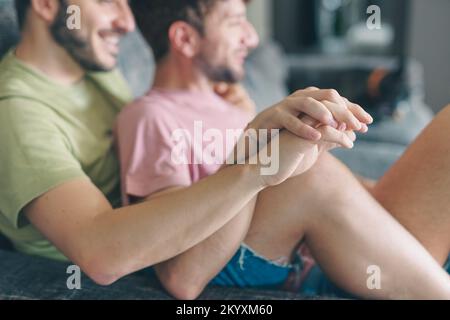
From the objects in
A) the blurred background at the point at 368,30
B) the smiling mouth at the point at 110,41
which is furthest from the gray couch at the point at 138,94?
the blurred background at the point at 368,30

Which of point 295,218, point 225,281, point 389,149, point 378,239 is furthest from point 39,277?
point 389,149

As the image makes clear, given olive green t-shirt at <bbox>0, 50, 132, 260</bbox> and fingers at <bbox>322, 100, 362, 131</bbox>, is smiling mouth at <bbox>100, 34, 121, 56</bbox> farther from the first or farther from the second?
fingers at <bbox>322, 100, 362, 131</bbox>

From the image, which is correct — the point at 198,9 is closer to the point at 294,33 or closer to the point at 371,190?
the point at 371,190

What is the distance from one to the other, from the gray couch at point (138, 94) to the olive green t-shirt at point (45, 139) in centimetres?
7

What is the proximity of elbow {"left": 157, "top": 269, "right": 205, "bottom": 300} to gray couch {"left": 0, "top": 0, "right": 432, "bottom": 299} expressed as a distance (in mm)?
14

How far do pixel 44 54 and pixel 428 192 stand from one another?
64 cm

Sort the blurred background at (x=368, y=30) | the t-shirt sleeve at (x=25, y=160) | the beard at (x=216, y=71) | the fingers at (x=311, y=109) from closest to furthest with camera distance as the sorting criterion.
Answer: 1. the fingers at (x=311, y=109)
2. the t-shirt sleeve at (x=25, y=160)
3. the beard at (x=216, y=71)
4. the blurred background at (x=368, y=30)

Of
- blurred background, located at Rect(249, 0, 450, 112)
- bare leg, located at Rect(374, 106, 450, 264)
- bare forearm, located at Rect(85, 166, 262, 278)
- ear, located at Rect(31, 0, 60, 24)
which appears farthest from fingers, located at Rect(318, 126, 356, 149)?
blurred background, located at Rect(249, 0, 450, 112)

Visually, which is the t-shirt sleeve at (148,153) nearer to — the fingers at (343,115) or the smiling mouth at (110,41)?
the smiling mouth at (110,41)

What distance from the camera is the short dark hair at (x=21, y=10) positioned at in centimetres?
95

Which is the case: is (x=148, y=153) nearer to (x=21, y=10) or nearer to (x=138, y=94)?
(x=21, y=10)

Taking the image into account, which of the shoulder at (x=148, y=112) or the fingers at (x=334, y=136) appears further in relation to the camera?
the shoulder at (x=148, y=112)

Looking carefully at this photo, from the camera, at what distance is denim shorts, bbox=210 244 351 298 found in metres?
0.96

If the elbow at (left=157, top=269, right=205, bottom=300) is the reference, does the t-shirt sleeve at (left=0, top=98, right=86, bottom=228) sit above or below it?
above
